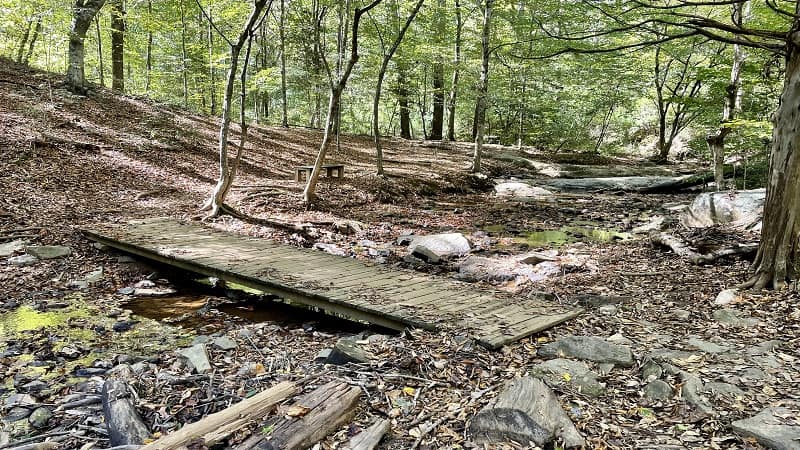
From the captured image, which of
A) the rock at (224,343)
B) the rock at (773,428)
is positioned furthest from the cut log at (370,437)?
the rock at (224,343)

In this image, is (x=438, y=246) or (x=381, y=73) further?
(x=381, y=73)

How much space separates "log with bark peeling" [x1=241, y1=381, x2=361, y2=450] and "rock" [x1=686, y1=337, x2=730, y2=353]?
9.42 ft

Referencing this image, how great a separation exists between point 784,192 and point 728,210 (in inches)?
154

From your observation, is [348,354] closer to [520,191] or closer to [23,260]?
[23,260]

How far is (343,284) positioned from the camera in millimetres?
5789

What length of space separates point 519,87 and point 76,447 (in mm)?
21919

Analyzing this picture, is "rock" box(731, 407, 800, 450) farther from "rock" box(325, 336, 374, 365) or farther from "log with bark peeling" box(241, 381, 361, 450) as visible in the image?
"rock" box(325, 336, 374, 365)

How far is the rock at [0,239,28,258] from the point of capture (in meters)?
6.86

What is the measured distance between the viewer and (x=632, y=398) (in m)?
3.41

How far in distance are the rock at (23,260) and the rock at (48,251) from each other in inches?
3.8

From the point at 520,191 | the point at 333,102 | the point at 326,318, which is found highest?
the point at 333,102

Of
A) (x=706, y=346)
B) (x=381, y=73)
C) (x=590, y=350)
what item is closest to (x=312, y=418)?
(x=590, y=350)

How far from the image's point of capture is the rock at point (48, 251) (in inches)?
275

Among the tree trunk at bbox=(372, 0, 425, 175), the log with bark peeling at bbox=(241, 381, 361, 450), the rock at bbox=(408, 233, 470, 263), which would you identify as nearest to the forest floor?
the log with bark peeling at bbox=(241, 381, 361, 450)
